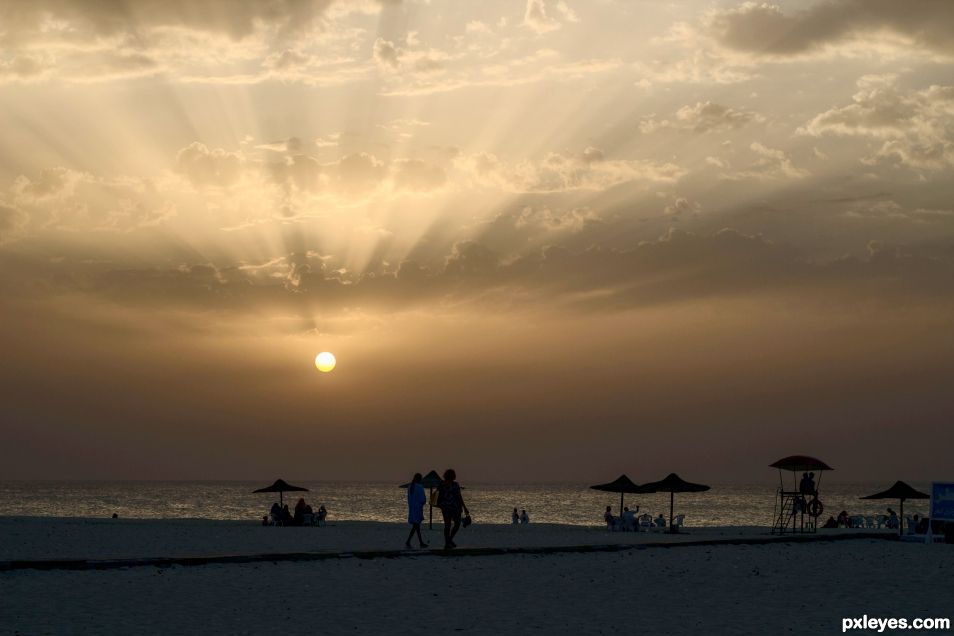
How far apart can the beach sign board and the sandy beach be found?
735cm

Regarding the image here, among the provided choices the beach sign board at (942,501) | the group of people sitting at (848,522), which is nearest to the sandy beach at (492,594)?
the beach sign board at (942,501)

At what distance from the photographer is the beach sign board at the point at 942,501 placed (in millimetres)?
32969

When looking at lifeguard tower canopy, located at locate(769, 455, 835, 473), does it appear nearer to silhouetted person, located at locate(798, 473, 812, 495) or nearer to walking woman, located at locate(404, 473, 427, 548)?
silhouetted person, located at locate(798, 473, 812, 495)

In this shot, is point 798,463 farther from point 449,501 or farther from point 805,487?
point 449,501

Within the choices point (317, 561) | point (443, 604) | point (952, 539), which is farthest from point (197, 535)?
point (952, 539)

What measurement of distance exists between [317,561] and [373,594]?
525 cm

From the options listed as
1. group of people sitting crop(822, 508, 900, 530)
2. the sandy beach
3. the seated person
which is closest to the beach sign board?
the seated person

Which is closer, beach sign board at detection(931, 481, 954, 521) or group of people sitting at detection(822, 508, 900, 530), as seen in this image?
beach sign board at detection(931, 481, 954, 521)

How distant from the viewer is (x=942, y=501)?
33.2 meters

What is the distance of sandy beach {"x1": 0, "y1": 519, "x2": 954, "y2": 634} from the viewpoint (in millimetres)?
14320

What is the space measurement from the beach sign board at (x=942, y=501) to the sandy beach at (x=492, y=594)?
735 centimetres

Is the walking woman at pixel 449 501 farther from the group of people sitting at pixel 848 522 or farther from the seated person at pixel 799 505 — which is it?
the group of people sitting at pixel 848 522

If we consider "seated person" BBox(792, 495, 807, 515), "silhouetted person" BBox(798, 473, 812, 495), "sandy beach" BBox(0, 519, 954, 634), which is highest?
"silhouetted person" BBox(798, 473, 812, 495)

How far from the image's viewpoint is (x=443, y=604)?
1625cm
